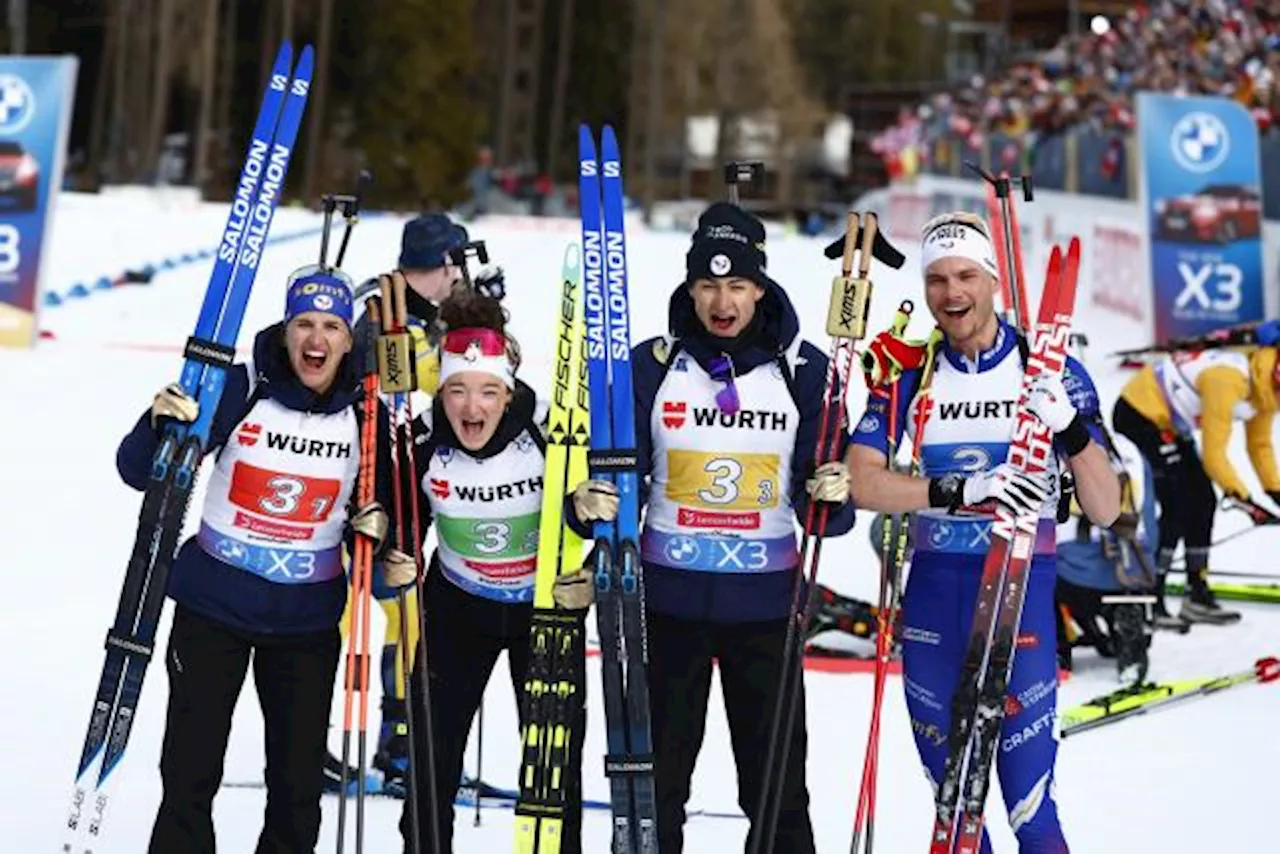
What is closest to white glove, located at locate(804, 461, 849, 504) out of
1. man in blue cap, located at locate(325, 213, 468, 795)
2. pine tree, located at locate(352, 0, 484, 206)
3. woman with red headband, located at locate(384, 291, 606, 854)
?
woman with red headband, located at locate(384, 291, 606, 854)

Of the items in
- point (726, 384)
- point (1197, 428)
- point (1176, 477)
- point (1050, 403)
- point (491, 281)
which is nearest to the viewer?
point (1050, 403)

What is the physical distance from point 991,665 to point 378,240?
1201 inches

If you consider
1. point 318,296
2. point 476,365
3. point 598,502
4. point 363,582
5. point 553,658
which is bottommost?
point 553,658

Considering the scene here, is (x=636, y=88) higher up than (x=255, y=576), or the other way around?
(x=636, y=88)

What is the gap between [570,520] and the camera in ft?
18.5

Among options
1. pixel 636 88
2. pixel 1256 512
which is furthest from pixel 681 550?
pixel 636 88

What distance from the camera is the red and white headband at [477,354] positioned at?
229 inches

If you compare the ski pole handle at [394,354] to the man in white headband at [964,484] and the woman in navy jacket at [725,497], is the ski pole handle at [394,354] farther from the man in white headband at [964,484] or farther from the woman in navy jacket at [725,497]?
the man in white headband at [964,484]

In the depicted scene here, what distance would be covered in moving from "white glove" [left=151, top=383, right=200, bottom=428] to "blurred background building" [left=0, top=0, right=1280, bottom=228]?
21617 millimetres

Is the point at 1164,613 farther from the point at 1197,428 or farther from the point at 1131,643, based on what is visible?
the point at 1131,643

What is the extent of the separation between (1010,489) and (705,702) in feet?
3.10

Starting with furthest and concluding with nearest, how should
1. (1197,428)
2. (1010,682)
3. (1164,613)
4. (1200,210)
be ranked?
(1200,210) → (1164,613) → (1197,428) → (1010,682)

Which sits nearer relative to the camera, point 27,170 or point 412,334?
point 412,334

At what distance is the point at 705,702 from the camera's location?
18.9 ft
